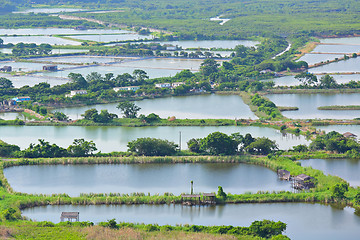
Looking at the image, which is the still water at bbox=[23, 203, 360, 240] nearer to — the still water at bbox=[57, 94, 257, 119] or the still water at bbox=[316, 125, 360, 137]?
the still water at bbox=[316, 125, 360, 137]

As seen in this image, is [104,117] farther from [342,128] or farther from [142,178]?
[342,128]

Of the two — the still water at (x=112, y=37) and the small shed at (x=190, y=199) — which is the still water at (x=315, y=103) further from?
the still water at (x=112, y=37)

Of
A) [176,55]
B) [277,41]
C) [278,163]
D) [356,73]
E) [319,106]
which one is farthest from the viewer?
[277,41]

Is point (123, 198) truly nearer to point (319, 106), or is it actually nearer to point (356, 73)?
point (319, 106)

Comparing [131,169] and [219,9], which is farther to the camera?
[219,9]

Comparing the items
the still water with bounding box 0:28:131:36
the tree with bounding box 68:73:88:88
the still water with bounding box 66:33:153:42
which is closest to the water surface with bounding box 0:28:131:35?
the still water with bounding box 0:28:131:36

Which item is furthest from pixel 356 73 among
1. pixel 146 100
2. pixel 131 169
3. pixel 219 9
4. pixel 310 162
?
pixel 219 9
